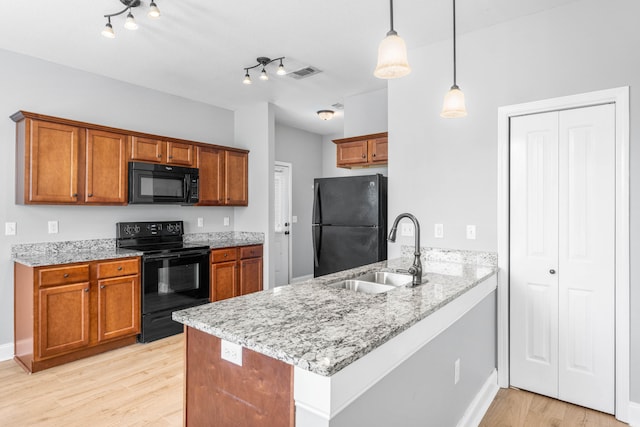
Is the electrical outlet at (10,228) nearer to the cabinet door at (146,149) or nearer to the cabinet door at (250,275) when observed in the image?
the cabinet door at (146,149)

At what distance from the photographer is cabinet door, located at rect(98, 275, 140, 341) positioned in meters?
3.18

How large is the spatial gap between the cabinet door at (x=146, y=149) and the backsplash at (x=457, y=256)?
2.77 meters

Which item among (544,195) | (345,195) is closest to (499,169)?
(544,195)

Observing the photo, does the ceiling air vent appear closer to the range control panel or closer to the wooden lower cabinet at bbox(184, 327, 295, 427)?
the range control panel

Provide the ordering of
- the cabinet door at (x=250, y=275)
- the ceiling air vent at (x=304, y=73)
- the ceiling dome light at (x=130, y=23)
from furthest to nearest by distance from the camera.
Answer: the cabinet door at (x=250, y=275), the ceiling air vent at (x=304, y=73), the ceiling dome light at (x=130, y=23)

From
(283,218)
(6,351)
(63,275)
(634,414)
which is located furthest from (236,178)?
(634,414)

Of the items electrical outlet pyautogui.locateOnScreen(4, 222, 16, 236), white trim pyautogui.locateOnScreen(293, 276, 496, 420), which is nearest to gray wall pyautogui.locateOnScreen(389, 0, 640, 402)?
white trim pyautogui.locateOnScreen(293, 276, 496, 420)

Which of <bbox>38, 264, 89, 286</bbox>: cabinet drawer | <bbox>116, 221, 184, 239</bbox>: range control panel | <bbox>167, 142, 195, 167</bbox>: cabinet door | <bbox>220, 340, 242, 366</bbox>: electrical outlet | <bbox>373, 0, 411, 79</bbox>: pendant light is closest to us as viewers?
<bbox>220, 340, 242, 366</bbox>: electrical outlet

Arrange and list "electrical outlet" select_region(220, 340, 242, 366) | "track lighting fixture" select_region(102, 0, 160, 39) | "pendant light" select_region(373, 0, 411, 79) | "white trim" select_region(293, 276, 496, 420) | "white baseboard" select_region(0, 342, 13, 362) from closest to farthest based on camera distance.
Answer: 1. "white trim" select_region(293, 276, 496, 420)
2. "electrical outlet" select_region(220, 340, 242, 366)
3. "pendant light" select_region(373, 0, 411, 79)
4. "track lighting fixture" select_region(102, 0, 160, 39)
5. "white baseboard" select_region(0, 342, 13, 362)

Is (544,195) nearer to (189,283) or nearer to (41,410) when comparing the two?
(189,283)

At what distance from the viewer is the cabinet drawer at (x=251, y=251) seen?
4445 mm

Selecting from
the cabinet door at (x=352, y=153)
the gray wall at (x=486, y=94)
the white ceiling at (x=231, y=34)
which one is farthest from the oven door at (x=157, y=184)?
the gray wall at (x=486, y=94)

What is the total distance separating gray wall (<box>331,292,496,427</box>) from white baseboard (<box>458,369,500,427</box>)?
35 mm

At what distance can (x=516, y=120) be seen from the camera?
8.36ft
